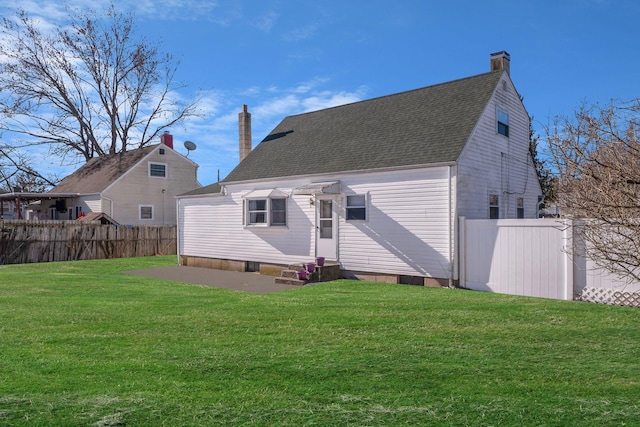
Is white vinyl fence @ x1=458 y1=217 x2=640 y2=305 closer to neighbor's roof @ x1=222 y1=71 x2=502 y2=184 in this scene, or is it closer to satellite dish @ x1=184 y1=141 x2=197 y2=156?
neighbor's roof @ x1=222 y1=71 x2=502 y2=184

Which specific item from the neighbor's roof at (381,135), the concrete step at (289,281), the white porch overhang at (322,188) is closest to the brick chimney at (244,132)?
the neighbor's roof at (381,135)

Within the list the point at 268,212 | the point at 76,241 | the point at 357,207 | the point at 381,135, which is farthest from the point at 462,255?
the point at 76,241

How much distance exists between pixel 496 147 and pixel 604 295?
5908 mm

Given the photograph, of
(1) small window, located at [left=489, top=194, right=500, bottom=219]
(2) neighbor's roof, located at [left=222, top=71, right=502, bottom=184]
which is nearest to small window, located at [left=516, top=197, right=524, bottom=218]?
(1) small window, located at [left=489, top=194, right=500, bottom=219]

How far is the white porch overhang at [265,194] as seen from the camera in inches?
618

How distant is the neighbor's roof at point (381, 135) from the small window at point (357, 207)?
2.87ft

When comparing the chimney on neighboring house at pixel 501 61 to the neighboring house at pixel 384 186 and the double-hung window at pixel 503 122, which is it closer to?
the neighboring house at pixel 384 186

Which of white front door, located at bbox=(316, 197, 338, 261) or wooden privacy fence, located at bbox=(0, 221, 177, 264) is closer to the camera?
white front door, located at bbox=(316, 197, 338, 261)

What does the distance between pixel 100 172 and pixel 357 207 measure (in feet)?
78.9

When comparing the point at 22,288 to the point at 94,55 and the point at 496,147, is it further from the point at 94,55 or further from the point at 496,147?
the point at 94,55

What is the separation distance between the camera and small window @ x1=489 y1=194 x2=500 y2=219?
13891 mm

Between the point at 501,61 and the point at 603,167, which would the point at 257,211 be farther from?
the point at 603,167

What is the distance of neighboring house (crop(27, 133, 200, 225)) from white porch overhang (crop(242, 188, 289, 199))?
47.5 ft

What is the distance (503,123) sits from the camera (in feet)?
48.0
